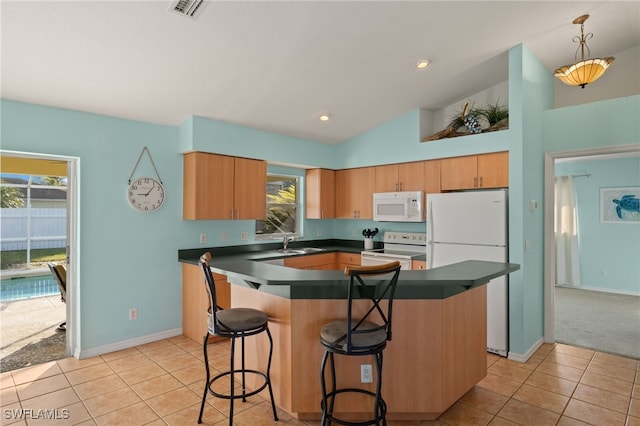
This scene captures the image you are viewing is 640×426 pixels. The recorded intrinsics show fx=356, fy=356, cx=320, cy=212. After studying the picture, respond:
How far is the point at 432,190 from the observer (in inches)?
173

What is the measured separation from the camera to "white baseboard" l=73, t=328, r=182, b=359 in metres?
3.49

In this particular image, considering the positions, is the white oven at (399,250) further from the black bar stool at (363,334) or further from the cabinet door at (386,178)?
the black bar stool at (363,334)

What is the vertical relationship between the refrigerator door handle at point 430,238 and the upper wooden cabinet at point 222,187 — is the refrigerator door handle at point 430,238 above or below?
below

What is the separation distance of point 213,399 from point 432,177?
3346 mm

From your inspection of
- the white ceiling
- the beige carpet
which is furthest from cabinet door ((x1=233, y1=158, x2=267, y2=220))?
the beige carpet

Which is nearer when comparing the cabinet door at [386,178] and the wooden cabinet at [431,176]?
the wooden cabinet at [431,176]

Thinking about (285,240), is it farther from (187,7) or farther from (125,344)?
(187,7)

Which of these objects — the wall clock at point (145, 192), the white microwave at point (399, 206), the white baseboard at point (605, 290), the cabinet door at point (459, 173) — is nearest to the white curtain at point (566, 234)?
the white baseboard at point (605, 290)

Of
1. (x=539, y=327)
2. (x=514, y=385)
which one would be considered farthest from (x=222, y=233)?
(x=539, y=327)

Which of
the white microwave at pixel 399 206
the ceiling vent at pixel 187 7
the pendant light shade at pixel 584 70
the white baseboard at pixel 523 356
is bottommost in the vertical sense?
the white baseboard at pixel 523 356

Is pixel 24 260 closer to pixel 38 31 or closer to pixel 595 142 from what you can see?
pixel 38 31

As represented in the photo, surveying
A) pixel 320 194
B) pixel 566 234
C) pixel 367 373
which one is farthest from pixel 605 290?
pixel 367 373

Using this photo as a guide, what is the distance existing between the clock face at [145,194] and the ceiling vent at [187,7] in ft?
6.64

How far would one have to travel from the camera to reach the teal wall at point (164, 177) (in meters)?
3.44
